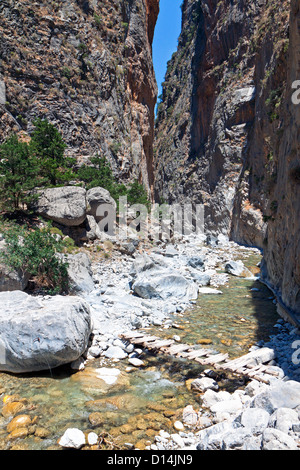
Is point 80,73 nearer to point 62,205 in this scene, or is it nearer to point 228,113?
point 62,205

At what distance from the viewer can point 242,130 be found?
29.1m

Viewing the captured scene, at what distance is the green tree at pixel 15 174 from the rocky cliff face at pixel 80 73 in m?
6.63

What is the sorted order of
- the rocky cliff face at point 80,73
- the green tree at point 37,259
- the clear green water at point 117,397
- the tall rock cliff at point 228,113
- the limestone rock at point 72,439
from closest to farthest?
the limestone rock at point 72,439 → the clear green water at point 117,397 → the green tree at point 37,259 → the rocky cliff face at point 80,73 → the tall rock cliff at point 228,113

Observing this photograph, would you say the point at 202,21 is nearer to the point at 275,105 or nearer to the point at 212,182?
the point at 212,182

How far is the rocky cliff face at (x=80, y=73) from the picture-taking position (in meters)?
17.8

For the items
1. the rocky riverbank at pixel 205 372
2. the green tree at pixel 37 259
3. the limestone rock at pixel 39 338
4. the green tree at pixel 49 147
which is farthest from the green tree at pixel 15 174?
the limestone rock at pixel 39 338

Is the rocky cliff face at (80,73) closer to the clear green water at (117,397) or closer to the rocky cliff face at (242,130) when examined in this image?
the rocky cliff face at (242,130)

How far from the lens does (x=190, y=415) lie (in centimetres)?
387

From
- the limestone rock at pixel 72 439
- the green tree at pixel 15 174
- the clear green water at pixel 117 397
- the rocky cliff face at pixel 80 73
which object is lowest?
the clear green water at pixel 117 397

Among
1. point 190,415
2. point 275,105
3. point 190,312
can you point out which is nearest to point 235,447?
point 190,415

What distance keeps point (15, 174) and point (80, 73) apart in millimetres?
14608

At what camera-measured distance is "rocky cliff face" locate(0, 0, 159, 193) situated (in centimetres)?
1778
